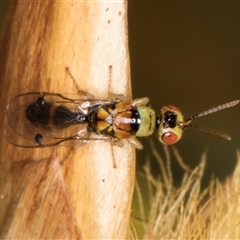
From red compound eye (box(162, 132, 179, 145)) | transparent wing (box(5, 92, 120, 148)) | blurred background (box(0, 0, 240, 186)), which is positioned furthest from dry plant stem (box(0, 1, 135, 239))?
blurred background (box(0, 0, 240, 186))

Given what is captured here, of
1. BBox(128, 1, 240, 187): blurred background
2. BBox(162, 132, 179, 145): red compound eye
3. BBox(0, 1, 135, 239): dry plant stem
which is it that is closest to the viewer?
BBox(0, 1, 135, 239): dry plant stem

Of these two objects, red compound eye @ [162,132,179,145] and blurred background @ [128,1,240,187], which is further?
blurred background @ [128,1,240,187]

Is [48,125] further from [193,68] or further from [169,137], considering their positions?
[193,68]

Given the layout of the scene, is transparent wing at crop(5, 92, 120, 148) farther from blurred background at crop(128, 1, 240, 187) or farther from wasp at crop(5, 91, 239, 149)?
blurred background at crop(128, 1, 240, 187)

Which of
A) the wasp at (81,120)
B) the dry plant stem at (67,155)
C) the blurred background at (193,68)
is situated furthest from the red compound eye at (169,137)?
the blurred background at (193,68)

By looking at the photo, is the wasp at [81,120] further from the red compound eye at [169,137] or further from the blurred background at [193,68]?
the blurred background at [193,68]

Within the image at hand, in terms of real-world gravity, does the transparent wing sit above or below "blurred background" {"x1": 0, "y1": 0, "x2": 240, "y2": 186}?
below
